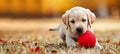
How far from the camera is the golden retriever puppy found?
24.5 ft

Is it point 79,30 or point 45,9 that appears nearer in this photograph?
point 79,30

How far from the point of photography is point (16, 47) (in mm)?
7535

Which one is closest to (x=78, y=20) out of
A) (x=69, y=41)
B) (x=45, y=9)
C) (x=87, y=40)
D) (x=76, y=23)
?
(x=76, y=23)

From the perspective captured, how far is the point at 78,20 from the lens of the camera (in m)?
7.48

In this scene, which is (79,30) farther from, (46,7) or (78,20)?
(46,7)

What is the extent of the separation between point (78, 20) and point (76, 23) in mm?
53

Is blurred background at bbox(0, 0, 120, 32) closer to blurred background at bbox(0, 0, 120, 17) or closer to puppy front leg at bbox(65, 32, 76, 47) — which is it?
blurred background at bbox(0, 0, 120, 17)

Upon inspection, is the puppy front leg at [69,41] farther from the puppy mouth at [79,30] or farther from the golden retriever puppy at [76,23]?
the puppy mouth at [79,30]

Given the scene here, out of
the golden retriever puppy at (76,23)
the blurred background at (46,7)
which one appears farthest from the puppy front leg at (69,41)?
the blurred background at (46,7)

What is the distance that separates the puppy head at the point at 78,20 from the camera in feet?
24.5

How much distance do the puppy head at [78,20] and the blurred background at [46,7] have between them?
1940 cm

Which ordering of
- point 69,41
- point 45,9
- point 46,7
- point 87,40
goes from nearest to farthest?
point 87,40 < point 69,41 < point 45,9 < point 46,7

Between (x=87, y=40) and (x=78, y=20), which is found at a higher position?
(x=78, y=20)

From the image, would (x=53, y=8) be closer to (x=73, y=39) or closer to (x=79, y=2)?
(x=79, y=2)
